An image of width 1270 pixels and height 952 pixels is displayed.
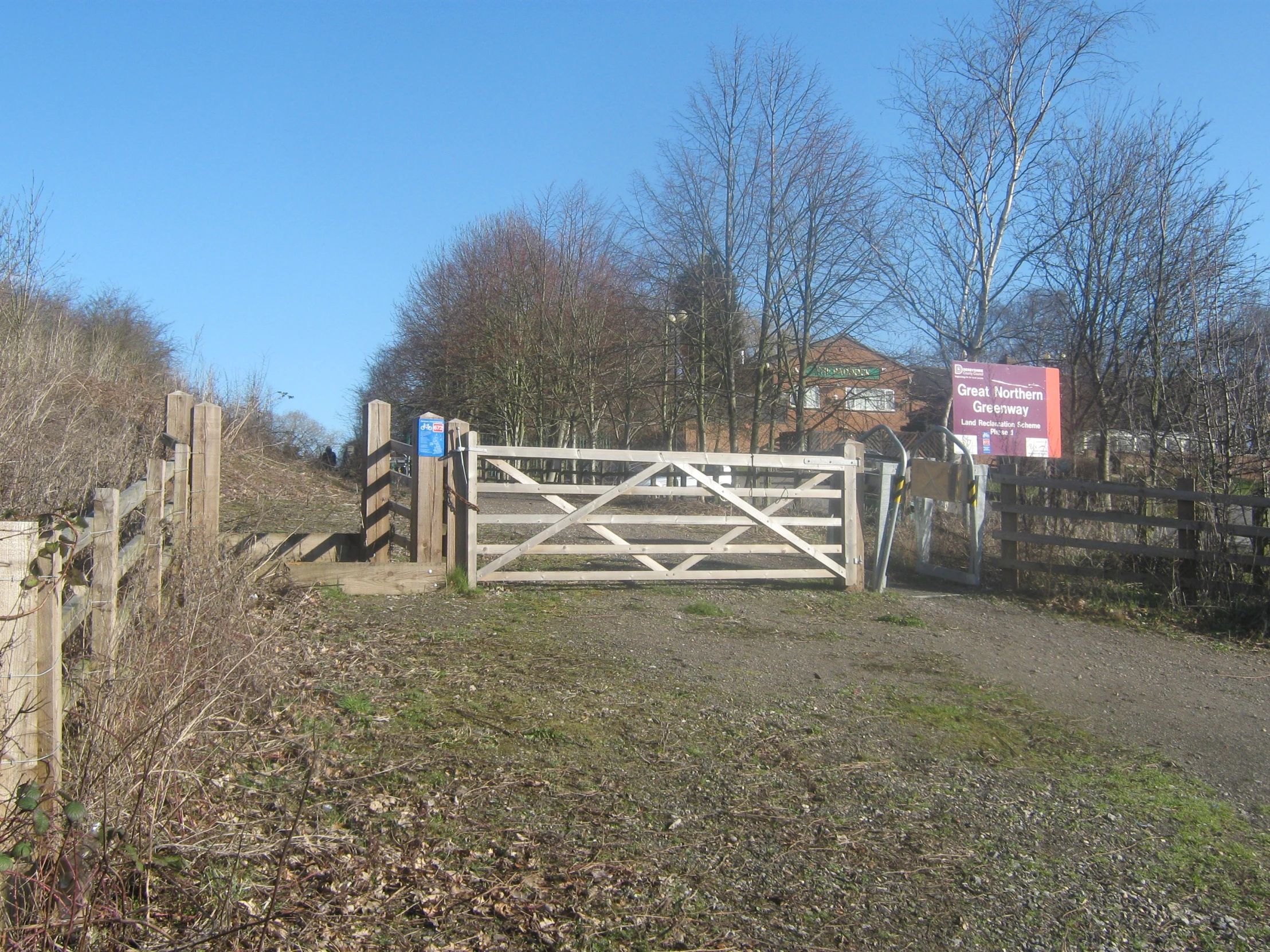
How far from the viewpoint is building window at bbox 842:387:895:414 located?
22.0m

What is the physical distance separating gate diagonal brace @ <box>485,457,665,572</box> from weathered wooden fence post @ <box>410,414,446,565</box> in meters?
0.51

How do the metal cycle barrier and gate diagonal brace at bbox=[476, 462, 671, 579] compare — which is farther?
the metal cycle barrier

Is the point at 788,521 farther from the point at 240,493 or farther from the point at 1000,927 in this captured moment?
the point at 240,493

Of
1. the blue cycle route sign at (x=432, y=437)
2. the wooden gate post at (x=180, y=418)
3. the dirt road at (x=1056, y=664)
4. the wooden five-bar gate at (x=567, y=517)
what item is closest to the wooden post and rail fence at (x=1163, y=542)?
the dirt road at (x=1056, y=664)

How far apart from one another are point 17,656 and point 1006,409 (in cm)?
1199

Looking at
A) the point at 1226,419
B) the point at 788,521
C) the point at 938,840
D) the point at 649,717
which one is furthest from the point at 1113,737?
the point at 1226,419

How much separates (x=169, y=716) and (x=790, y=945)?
7.06ft

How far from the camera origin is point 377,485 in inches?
369


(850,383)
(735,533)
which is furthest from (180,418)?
(850,383)

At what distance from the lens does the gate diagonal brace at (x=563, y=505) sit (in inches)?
359

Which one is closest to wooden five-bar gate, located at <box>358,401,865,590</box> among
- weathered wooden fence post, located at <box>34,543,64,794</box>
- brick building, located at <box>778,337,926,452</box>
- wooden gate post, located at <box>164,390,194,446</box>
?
wooden gate post, located at <box>164,390,194,446</box>

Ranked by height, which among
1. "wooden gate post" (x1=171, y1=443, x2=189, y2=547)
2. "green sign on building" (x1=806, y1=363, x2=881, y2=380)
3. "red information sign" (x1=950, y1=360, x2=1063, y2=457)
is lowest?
"wooden gate post" (x1=171, y1=443, x2=189, y2=547)

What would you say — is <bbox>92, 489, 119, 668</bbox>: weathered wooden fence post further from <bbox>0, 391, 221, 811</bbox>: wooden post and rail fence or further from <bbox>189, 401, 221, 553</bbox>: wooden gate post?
<bbox>189, 401, 221, 553</bbox>: wooden gate post

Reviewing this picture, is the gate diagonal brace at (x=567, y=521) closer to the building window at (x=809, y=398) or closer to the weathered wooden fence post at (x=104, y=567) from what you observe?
the weathered wooden fence post at (x=104, y=567)
